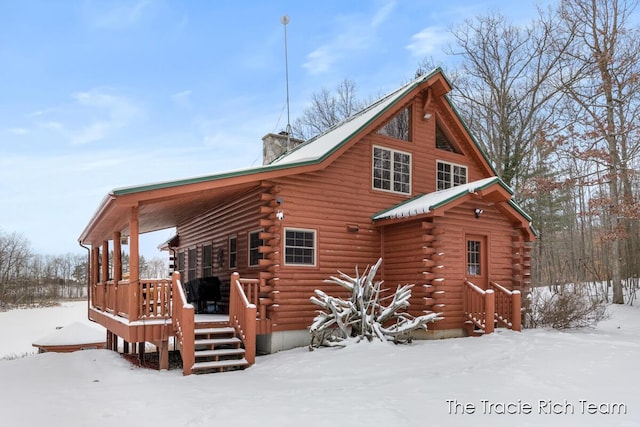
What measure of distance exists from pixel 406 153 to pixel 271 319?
19.8 feet

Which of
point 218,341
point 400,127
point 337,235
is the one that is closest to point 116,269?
point 218,341

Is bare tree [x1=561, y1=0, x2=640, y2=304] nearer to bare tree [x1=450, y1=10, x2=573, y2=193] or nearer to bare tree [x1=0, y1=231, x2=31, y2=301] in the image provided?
bare tree [x1=450, y1=10, x2=573, y2=193]

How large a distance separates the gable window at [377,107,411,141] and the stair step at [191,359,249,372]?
7800 millimetres

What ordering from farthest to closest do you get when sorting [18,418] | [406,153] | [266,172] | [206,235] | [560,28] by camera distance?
[560,28], [206,235], [406,153], [266,172], [18,418]

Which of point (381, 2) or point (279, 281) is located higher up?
point (381, 2)

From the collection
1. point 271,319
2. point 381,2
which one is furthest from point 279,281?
point 381,2

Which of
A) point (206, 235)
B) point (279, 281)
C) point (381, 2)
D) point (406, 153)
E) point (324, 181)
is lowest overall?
point (279, 281)

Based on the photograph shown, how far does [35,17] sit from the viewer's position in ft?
45.7

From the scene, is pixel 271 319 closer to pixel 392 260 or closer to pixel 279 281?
pixel 279 281

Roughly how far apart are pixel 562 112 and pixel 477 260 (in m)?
13.6

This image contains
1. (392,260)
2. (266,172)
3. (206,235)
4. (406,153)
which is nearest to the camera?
(266,172)

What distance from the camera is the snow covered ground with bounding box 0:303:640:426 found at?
5574 millimetres

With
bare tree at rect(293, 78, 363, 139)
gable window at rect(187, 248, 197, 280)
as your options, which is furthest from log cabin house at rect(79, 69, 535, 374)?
bare tree at rect(293, 78, 363, 139)

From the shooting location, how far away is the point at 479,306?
11.3 meters
